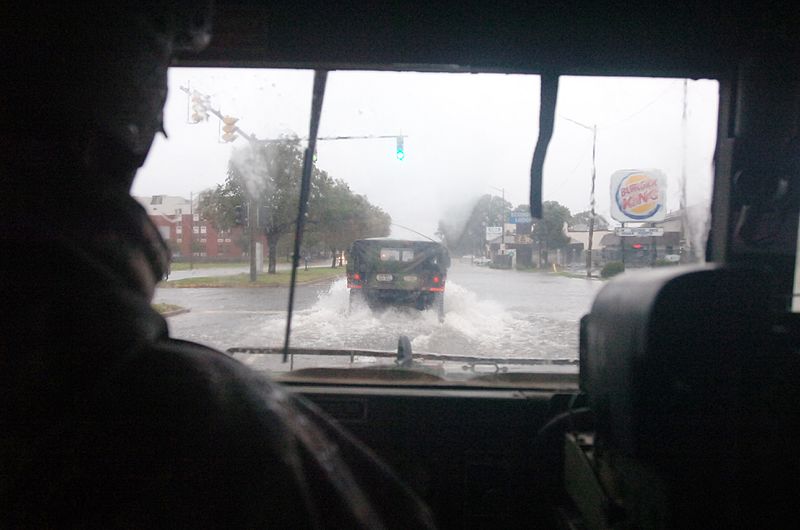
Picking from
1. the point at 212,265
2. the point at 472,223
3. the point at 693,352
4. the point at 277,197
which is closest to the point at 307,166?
→ the point at 277,197

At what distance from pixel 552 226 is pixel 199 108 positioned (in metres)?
1.77

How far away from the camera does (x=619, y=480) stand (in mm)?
1748

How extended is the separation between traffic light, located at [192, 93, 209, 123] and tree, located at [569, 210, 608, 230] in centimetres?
182

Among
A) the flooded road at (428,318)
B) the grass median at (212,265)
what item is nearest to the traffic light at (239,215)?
the grass median at (212,265)

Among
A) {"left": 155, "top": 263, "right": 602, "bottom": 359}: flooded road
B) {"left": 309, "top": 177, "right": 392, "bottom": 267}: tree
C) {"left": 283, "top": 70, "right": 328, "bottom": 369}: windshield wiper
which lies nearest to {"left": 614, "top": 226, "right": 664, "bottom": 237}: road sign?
{"left": 155, "top": 263, "right": 602, "bottom": 359}: flooded road

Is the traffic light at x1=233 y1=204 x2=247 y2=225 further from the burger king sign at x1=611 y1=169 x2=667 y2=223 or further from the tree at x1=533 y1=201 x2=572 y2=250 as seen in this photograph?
the burger king sign at x1=611 y1=169 x2=667 y2=223

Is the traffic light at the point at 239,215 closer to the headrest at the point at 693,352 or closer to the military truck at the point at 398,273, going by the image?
the military truck at the point at 398,273

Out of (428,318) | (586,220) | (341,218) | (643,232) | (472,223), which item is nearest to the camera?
(643,232)

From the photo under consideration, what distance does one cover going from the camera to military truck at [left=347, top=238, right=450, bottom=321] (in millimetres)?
3566

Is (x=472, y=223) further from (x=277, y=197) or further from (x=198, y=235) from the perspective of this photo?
(x=198, y=235)

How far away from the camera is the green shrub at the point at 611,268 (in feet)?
9.45

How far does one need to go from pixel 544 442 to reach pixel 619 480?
76 cm

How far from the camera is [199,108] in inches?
110

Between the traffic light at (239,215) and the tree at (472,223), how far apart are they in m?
1.01
